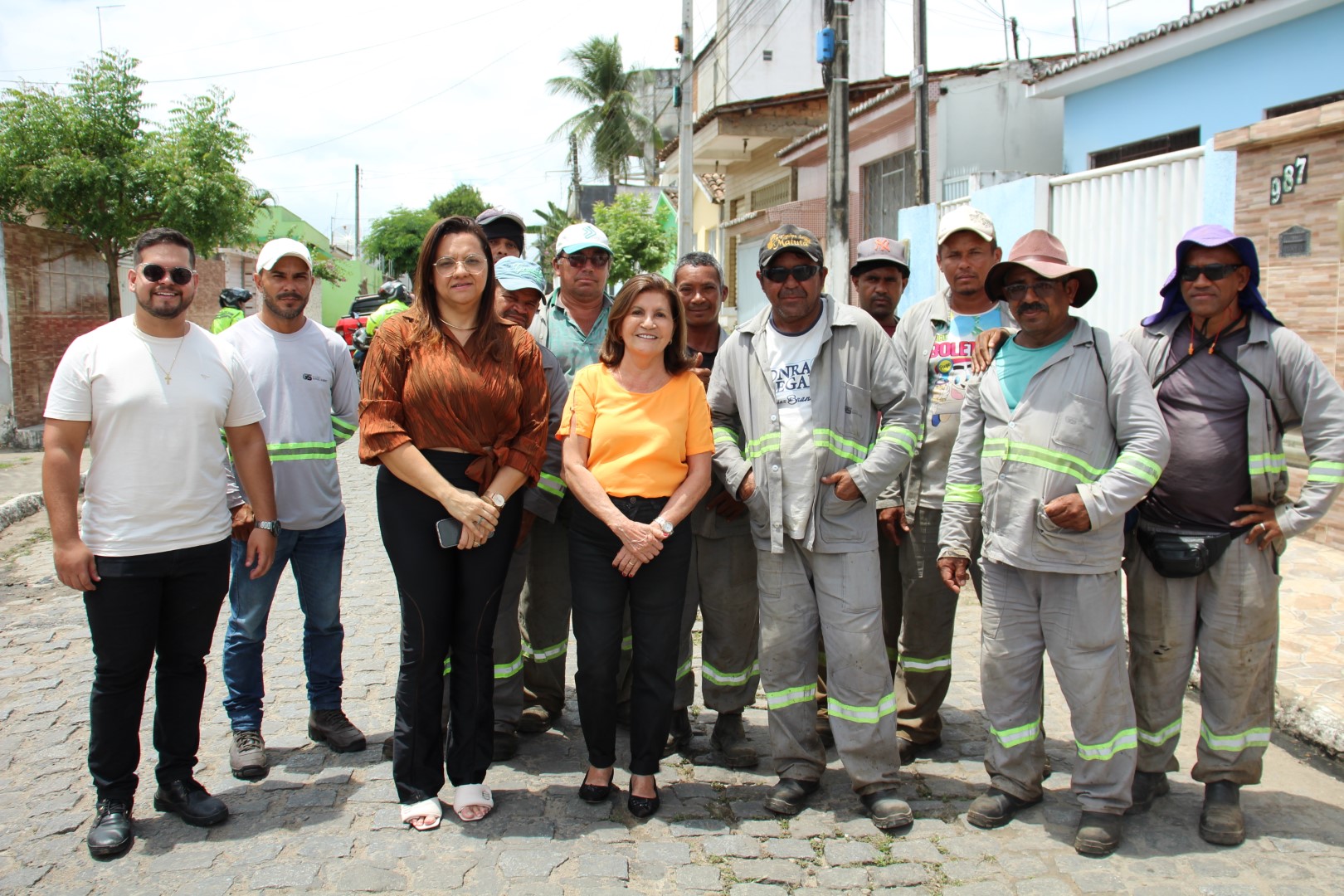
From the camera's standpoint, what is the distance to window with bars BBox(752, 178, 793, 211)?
22969 mm

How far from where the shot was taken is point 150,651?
11.9ft

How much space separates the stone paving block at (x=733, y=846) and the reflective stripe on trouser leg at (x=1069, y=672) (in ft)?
3.15

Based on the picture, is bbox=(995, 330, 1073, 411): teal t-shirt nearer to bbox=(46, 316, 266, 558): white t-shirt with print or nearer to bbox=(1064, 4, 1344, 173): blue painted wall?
bbox=(46, 316, 266, 558): white t-shirt with print

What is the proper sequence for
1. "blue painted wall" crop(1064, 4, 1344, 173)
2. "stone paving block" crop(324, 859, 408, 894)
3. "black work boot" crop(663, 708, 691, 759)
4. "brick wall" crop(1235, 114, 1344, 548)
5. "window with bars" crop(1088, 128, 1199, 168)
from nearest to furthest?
"stone paving block" crop(324, 859, 408, 894) < "black work boot" crop(663, 708, 691, 759) < "brick wall" crop(1235, 114, 1344, 548) < "blue painted wall" crop(1064, 4, 1344, 173) < "window with bars" crop(1088, 128, 1199, 168)

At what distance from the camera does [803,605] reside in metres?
3.88

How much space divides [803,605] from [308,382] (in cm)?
229

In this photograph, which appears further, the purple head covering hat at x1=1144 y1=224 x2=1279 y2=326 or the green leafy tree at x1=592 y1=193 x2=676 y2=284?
the green leafy tree at x1=592 y1=193 x2=676 y2=284

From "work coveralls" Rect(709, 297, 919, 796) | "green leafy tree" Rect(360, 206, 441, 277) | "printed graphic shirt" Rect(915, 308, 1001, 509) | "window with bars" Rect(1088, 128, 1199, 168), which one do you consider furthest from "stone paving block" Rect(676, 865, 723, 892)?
"green leafy tree" Rect(360, 206, 441, 277)

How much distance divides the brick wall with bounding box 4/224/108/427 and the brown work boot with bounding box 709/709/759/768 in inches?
454

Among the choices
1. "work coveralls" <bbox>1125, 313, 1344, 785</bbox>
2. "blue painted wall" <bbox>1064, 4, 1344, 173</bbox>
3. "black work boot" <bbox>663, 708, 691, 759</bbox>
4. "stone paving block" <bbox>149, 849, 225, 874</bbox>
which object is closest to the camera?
"stone paving block" <bbox>149, 849, 225, 874</bbox>

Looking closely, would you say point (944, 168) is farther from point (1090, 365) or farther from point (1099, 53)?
point (1090, 365)

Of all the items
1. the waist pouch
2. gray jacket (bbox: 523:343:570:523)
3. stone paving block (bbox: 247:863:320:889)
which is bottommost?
stone paving block (bbox: 247:863:320:889)

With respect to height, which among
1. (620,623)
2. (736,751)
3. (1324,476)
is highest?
(1324,476)

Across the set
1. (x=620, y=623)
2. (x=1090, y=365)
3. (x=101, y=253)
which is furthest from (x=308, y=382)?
(x=101, y=253)
